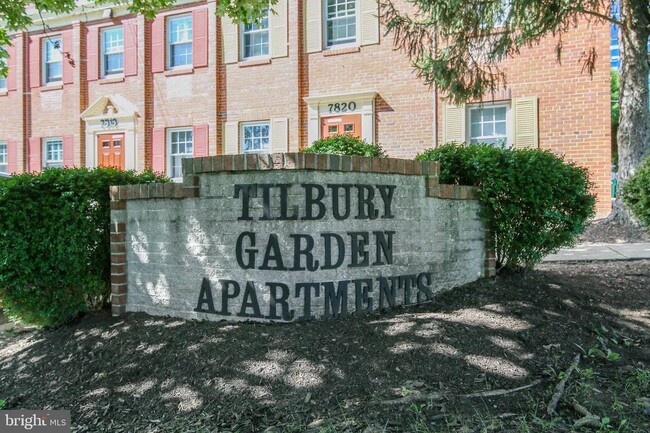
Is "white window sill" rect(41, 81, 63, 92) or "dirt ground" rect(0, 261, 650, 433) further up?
"white window sill" rect(41, 81, 63, 92)

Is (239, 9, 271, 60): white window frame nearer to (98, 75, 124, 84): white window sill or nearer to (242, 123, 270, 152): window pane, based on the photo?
(242, 123, 270, 152): window pane

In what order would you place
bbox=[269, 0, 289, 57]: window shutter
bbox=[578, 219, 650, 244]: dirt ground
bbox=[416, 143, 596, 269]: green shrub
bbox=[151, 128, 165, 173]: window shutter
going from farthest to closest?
bbox=[151, 128, 165, 173]: window shutter < bbox=[269, 0, 289, 57]: window shutter < bbox=[578, 219, 650, 244]: dirt ground < bbox=[416, 143, 596, 269]: green shrub

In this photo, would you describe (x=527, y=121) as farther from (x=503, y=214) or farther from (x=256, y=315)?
(x=256, y=315)

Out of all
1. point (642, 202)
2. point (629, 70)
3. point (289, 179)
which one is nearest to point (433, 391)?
point (289, 179)

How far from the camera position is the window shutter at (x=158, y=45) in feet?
54.1

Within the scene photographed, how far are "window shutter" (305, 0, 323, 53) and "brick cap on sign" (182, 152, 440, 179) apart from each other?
36.0 ft

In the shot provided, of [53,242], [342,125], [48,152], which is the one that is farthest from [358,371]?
[48,152]

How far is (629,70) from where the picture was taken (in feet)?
33.8

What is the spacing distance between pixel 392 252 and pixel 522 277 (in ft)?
5.36

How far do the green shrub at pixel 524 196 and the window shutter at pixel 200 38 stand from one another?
40.4 feet

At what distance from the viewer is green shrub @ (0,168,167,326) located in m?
4.63

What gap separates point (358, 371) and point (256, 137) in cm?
1296

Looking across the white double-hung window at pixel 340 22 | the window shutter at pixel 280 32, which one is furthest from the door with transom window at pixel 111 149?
the white double-hung window at pixel 340 22

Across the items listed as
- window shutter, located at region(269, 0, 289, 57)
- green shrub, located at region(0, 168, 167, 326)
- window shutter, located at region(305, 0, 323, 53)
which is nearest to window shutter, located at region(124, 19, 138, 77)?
window shutter, located at region(269, 0, 289, 57)
